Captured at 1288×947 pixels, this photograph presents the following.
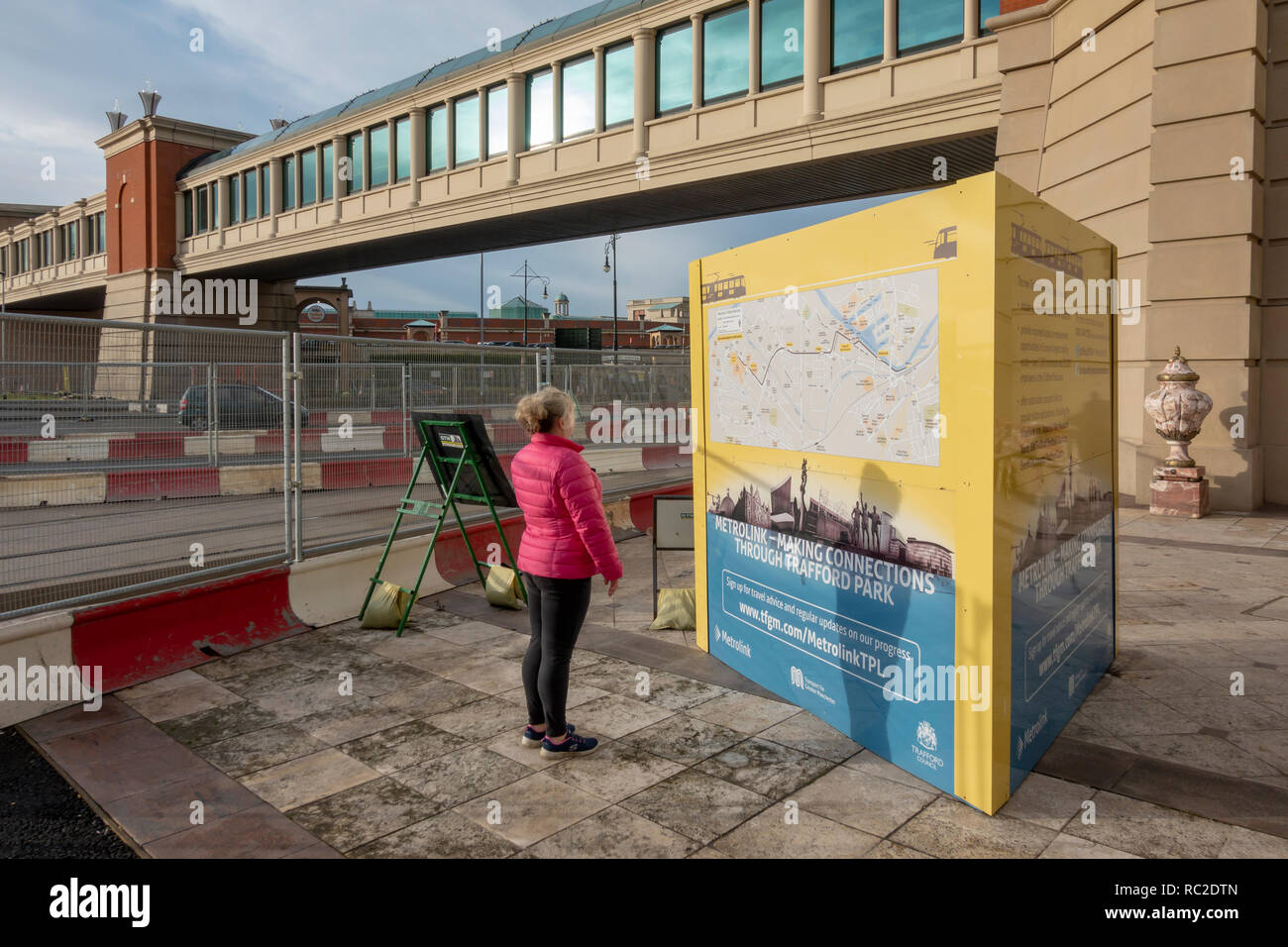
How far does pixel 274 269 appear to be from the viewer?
1757 inches

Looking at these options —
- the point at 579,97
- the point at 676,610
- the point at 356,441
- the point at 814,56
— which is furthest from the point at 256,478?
the point at 579,97

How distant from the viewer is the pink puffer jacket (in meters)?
4.34

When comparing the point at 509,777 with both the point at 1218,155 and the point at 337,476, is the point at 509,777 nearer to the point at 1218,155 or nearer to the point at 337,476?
the point at 337,476

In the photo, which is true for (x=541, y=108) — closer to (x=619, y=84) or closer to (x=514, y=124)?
(x=514, y=124)

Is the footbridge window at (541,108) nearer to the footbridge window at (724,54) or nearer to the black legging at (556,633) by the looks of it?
the footbridge window at (724,54)

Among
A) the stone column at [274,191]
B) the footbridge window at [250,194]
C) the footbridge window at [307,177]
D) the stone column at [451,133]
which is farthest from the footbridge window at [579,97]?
the footbridge window at [250,194]

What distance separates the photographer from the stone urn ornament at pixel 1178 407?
37.8 feet

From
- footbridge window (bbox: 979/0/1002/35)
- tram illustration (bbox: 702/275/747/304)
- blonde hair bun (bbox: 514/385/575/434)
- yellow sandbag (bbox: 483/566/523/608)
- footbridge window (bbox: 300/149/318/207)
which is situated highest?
footbridge window (bbox: 300/149/318/207)

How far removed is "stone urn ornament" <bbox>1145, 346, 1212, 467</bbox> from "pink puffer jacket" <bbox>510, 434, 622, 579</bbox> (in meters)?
10.2

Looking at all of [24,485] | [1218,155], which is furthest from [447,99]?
[24,485]

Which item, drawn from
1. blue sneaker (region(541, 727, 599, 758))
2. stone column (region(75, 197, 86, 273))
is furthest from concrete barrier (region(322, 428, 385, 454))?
stone column (region(75, 197, 86, 273))

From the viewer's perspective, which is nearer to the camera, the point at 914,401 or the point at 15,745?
the point at 914,401

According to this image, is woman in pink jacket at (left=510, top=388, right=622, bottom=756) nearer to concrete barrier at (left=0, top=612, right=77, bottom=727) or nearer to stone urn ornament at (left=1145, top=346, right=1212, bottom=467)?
concrete barrier at (left=0, top=612, right=77, bottom=727)
